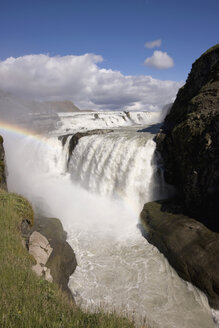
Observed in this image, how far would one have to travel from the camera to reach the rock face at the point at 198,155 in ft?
36.0

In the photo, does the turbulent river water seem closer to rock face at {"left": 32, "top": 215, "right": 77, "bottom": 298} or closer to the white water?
rock face at {"left": 32, "top": 215, "right": 77, "bottom": 298}

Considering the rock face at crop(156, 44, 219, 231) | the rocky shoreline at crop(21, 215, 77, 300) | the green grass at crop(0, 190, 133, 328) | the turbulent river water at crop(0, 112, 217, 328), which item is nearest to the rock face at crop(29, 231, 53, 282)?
the rocky shoreline at crop(21, 215, 77, 300)

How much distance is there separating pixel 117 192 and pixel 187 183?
18.6 feet

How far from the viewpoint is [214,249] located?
8719 millimetres

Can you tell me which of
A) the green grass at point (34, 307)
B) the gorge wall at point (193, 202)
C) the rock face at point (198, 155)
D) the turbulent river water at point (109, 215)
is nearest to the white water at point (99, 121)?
the turbulent river water at point (109, 215)

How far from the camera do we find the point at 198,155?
38.9 feet

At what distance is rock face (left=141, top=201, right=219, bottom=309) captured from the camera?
8004 millimetres

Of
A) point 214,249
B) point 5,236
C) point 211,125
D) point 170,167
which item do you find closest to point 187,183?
point 170,167

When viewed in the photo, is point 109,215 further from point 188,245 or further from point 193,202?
point 188,245

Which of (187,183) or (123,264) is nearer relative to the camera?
(123,264)

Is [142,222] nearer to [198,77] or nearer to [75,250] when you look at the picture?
[75,250]

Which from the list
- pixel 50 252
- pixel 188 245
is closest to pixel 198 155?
Result: pixel 188 245

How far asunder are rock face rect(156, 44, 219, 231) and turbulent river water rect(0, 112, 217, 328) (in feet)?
5.13

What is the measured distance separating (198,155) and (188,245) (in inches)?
193
